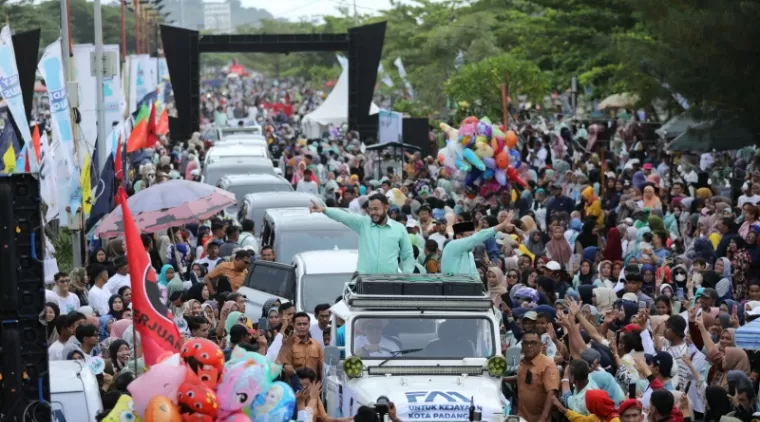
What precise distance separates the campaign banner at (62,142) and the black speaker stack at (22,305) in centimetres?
1238

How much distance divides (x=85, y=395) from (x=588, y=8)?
34.0m

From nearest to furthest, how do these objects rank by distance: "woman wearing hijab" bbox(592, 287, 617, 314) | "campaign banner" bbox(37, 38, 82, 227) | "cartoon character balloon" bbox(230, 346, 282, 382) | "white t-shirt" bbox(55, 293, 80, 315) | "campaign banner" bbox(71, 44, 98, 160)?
"cartoon character balloon" bbox(230, 346, 282, 382) → "white t-shirt" bbox(55, 293, 80, 315) → "woman wearing hijab" bbox(592, 287, 617, 314) → "campaign banner" bbox(37, 38, 82, 227) → "campaign banner" bbox(71, 44, 98, 160)

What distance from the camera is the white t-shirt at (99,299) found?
51.9 ft

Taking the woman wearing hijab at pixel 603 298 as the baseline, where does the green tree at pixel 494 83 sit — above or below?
below

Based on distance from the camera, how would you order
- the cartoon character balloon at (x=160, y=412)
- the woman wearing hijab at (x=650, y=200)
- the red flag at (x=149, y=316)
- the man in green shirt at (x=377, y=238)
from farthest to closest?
the woman wearing hijab at (x=650, y=200) < the man in green shirt at (x=377, y=238) < the red flag at (x=149, y=316) < the cartoon character balloon at (x=160, y=412)

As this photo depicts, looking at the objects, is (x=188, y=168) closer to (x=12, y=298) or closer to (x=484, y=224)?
(x=484, y=224)

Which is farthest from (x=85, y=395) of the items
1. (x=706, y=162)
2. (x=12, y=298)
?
(x=706, y=162)

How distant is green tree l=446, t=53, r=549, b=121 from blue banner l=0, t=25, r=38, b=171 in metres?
24.4

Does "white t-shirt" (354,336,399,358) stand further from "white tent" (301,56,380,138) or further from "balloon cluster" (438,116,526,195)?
"white tent" (301,56,380,138)

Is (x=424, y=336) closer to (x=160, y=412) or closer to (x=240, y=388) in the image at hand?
(x=240, y=388)

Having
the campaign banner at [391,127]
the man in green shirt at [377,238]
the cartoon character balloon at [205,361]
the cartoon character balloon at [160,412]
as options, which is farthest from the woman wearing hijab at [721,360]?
the campaign banner at [391,127]

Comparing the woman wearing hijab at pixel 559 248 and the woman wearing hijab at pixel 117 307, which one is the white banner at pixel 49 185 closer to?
the woman wearing hijab at pixel 117 307

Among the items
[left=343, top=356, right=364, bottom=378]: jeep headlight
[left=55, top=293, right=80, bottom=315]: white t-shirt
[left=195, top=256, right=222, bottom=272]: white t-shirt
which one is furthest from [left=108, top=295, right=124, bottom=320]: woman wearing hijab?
[left=195, top=256, right=222, bottom=272]: white t-shirt

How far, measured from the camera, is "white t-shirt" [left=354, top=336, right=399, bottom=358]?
11109 mm
